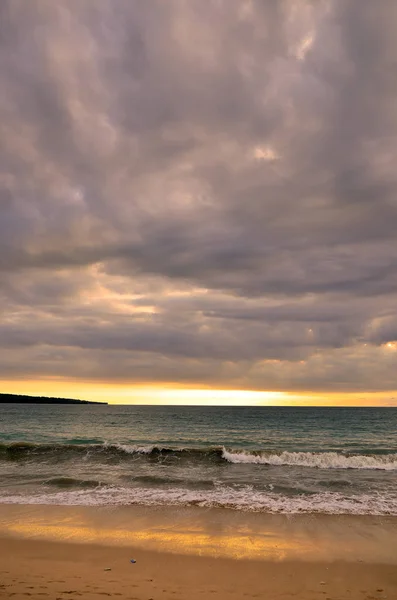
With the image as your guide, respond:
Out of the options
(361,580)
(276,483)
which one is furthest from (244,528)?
(276,483)

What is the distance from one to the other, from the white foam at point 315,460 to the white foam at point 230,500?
347 inches

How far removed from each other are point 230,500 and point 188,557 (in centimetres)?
637

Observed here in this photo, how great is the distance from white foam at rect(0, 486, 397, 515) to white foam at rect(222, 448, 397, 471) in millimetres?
8813

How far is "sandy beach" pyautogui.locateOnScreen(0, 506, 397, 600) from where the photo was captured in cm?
831

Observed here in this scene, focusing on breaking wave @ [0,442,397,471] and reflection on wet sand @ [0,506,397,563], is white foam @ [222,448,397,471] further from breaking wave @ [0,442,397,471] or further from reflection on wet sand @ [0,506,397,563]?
reflection on wet sand @ [0,506,397,563]

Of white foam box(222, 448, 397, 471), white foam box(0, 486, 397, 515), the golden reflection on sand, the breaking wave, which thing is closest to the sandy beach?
the golden reflection on sand

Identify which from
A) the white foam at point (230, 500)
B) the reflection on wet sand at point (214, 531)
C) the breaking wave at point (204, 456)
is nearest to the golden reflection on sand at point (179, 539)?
the reflection on wet sand at point (214, 531)

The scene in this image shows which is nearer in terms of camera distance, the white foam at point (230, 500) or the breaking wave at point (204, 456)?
the white foam at point (230, 500)

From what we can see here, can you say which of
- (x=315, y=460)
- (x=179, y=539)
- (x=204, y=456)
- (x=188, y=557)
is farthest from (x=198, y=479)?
(x=188, y=557)

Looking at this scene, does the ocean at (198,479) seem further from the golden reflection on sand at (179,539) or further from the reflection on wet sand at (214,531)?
the golden reflection on sand at (179,539)

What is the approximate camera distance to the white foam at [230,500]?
15.2m

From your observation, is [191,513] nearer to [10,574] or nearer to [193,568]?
[193,568]

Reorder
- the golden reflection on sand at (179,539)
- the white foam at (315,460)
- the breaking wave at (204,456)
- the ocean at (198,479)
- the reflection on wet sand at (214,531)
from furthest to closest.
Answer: the breaking wave at (204,456) → the white foam at (315,460) → the ocean at (198,479) → the reflection on wet sand at (214,531) → the golden reflection on sand at (179,539)

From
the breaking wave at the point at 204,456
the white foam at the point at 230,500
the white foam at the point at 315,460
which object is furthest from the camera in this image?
the breaking wave at the point at 204,456
